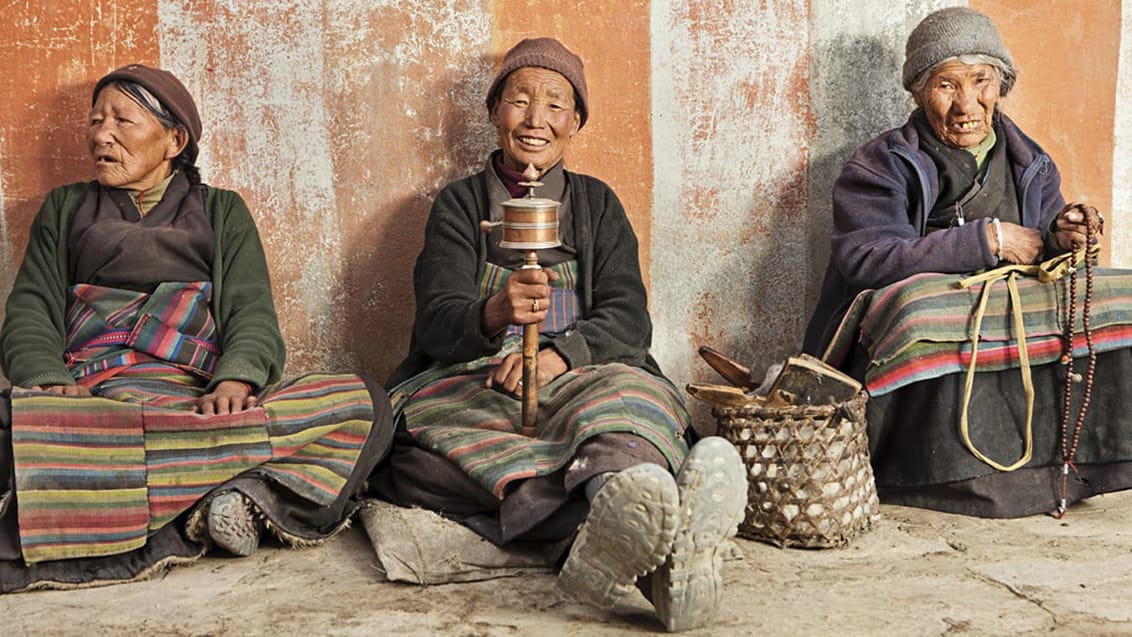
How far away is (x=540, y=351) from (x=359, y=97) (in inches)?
48.5

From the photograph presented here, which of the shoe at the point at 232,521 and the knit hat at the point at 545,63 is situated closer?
the shoe at the point at 232,521

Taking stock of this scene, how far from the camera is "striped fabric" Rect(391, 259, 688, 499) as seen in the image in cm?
336

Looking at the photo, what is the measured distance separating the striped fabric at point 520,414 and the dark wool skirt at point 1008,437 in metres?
0.77

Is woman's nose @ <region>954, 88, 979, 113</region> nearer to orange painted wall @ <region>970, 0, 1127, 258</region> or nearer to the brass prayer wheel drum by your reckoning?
orange painted wall @ <region>970, 0, 1127, 258</region>

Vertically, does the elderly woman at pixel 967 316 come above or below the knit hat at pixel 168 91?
below

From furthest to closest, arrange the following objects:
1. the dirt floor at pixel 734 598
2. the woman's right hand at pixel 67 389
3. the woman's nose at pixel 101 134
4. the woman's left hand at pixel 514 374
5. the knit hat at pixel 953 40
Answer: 1. the knit hat at pixel 953 40
2. the woman's nose at pixel 101 134
3. the woman's left hand at pixel 514 374
4. the woman's right hand at pixel 67 389
5. the dirt floor at pixel 734 598

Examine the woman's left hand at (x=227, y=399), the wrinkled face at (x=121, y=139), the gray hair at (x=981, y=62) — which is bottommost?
the woman's left hand at (x=227, y=399)

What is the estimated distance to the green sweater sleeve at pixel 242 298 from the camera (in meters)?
3.69

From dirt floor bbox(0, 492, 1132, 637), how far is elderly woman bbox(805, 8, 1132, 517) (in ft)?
1.03

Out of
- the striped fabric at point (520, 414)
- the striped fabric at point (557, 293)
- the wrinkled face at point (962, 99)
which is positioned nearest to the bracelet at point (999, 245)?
the wrinkled face at point (962, 99)

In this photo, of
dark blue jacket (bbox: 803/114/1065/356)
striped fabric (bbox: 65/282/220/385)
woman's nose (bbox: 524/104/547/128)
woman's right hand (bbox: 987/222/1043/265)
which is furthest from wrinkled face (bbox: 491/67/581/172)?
woman's right hand (bbox: 987/222/1043/265)

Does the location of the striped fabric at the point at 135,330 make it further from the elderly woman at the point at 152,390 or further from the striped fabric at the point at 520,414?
the striped fabric at the point at 520,414

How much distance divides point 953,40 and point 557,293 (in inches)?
61.7

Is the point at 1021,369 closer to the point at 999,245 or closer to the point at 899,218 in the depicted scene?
the point at 999,245
